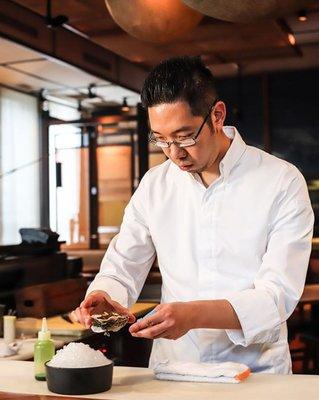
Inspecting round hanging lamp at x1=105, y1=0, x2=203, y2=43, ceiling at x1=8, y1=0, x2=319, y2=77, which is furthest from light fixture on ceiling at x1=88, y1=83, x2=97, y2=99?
round hanging lamp at x1=105, y1=0, x2=203, y2=43

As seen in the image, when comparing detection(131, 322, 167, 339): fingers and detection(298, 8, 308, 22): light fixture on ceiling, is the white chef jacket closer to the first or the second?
detection(131, 322, 167, 339): fingers

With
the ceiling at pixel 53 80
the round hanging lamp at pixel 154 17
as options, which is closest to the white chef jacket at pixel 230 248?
the round hanging lamp at pixel 154 17

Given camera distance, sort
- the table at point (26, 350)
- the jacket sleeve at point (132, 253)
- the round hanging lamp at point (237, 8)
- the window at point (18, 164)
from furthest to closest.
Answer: the window at point (18, 164) → the round hanging lamp at point (237, 8) → the table at point (26, 350) → the jacket sleeve at point (132, 253)

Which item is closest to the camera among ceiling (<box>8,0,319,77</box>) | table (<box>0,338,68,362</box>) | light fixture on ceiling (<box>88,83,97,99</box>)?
table (<box>0,338,68,362</box>)

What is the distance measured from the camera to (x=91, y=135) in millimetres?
10555

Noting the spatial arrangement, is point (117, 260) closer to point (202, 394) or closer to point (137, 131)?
point (202, 394)

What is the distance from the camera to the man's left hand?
1.86 meters

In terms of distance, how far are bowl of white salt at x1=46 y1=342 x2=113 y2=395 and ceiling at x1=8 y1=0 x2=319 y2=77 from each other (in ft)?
16.6

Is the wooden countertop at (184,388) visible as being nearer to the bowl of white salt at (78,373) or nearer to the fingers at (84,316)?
the bowl of white salt at (78,373)

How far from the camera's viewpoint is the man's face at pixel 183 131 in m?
2.07

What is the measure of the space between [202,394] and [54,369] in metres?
0.40

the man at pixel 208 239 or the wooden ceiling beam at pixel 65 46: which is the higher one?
the wooden ceiling beam at pixel 65 46

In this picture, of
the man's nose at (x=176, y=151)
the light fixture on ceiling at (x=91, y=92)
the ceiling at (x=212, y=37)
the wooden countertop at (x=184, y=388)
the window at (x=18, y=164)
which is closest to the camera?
the wooden countertop at (x=184, y=388)

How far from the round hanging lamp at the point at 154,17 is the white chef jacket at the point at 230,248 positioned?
73.9 inches
